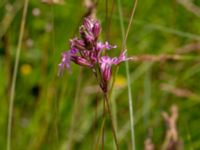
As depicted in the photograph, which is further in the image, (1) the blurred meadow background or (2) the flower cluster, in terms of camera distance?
(1) the blurred meadow background

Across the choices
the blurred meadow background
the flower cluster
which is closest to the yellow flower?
the blurred meadow background

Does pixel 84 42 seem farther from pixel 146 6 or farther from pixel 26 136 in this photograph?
pixel 146 6

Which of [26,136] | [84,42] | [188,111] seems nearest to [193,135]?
[188,111]

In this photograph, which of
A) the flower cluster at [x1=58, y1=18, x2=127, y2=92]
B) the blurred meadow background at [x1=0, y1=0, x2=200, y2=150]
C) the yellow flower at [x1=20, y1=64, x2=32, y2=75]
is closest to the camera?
the flower cluster at [x1=58, y1=18, x2=127, y2=92]

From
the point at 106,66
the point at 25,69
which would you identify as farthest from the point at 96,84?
the point at 106,66

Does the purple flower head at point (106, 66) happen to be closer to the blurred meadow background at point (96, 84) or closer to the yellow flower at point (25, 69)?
the blurred meadow background at point (96, 84)

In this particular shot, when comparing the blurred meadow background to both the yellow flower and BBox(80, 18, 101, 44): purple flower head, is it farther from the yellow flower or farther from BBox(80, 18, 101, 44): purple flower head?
BBox(80, 18, 101, 44): purple flower head

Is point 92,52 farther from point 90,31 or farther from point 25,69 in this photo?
point 25,69

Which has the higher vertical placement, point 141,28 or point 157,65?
point 141,28
